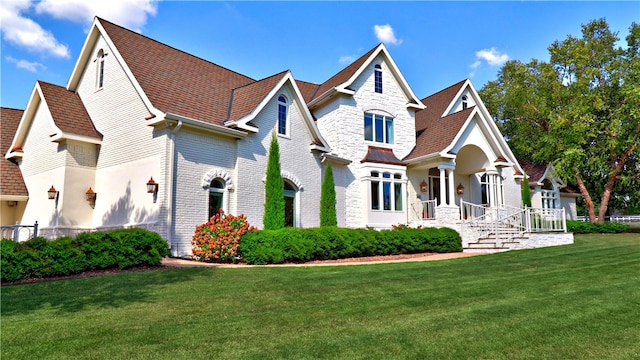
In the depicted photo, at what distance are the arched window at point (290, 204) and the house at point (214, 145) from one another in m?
0.07

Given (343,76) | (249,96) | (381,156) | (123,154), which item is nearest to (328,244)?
(249,96)

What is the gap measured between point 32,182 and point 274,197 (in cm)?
1015

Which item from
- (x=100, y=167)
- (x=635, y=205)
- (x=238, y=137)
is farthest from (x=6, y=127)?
(x=635, y=205)

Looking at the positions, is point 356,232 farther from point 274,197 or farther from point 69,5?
point 69,5

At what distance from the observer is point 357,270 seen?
11.1 m

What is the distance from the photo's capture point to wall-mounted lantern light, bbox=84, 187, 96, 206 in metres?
16.3

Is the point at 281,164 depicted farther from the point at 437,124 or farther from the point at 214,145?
the point at 437,124

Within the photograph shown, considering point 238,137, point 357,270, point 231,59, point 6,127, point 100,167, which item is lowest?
point 357,270

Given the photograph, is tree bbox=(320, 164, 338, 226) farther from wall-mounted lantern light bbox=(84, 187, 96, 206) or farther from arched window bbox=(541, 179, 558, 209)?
arched window bbox=(541, 179, 558, 209)

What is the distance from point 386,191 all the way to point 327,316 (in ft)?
50.8

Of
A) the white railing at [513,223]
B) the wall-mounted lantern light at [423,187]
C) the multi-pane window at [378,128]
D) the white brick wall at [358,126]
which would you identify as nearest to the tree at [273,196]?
the white brick wall at [358,126]

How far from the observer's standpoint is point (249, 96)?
57.9 ft

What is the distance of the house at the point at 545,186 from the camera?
30172 millimetres

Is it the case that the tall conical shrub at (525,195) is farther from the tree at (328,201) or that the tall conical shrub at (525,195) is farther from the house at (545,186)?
the tree at (328,201)
